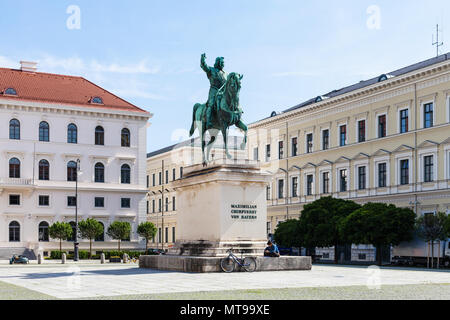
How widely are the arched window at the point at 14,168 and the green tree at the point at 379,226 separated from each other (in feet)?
115

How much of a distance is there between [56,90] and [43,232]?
14602 millimetres

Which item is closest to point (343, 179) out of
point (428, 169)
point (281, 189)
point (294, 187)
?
point (294, 187)

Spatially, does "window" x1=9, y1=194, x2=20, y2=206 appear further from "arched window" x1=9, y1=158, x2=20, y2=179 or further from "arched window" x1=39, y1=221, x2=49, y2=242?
"arched window" x1=39, y1=221, x2=49, y2=242

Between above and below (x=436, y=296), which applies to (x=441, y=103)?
above

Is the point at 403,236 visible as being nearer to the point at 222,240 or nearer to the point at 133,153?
the point at 222,240

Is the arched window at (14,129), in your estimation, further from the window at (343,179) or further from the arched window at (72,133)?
the window at (343,179)

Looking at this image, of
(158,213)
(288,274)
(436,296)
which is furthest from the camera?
(158,213)

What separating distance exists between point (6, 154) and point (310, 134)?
29.6m

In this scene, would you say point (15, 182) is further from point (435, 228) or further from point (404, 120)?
point (435, 228)

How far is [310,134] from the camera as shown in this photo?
6806 cm

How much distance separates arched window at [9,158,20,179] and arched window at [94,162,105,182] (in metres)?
7.81

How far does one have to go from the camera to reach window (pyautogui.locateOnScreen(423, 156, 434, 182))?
51.7 metres

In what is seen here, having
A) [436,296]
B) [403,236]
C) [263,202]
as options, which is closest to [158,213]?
[403,236]
